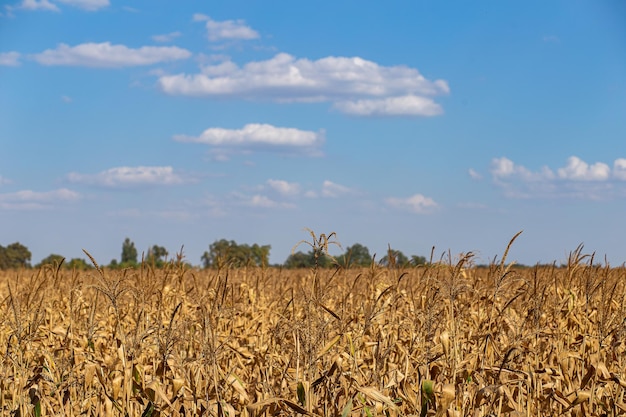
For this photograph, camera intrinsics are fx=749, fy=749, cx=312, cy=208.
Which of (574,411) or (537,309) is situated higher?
(537,309)

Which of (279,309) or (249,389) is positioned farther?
(279,309)

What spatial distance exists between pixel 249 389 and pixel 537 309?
2695mm

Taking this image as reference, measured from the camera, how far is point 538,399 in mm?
6668

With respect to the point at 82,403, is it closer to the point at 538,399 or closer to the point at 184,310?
the point at 538,399

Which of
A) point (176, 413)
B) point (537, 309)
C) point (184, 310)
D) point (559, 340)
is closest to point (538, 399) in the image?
point (537, 309)

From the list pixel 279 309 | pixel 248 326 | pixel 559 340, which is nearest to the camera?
pixel 559 340

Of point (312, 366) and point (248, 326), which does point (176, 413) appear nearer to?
point (312, 366)

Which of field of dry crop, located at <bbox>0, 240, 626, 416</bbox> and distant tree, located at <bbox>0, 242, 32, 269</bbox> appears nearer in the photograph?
field of dry crop, located at <bbox>0, 240, 626, 416</bbox>

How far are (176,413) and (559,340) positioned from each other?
4.71 meters

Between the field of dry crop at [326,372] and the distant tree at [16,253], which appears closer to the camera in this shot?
the field of dry crop at [326,372]

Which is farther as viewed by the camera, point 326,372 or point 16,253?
point 16,253

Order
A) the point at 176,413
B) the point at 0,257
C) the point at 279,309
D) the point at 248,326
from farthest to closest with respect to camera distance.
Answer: the point at 0,257
the point at 279,309
the point at 248,326
the point at 176,413

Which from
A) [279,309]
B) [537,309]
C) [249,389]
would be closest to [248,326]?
[279,309]

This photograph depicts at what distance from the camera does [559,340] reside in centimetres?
855
